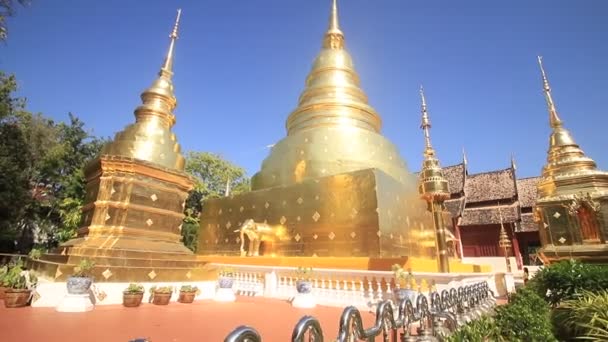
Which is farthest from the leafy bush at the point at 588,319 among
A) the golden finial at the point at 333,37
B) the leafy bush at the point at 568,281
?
the golden finial at the point at 333,37

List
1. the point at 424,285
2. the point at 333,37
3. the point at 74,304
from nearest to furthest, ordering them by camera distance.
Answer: the point at 74,304 → the point at 424,285 → the point at 333,37

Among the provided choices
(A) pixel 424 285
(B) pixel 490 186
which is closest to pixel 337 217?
(A) pixel 424 285

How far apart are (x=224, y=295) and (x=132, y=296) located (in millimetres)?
2064

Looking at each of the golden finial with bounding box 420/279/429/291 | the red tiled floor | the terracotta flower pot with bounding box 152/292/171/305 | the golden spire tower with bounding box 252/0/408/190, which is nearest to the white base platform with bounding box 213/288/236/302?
the red tiled floor

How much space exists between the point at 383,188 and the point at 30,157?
21105 millimetres

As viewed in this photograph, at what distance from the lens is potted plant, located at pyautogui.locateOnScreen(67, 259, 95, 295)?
5.56 m

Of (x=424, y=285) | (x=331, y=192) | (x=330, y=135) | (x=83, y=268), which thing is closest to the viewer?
(x=83, y=268)

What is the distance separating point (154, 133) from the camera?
9.34 m

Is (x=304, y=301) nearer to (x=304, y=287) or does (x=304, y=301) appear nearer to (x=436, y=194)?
(x=304, y=287)

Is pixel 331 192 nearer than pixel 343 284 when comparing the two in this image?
No

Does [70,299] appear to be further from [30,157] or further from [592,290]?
[30,157]

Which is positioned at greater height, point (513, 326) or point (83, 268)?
point (83, 268)

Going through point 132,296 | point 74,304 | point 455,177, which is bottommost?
point 74,304

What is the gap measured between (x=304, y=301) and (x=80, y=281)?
13.5 ft
